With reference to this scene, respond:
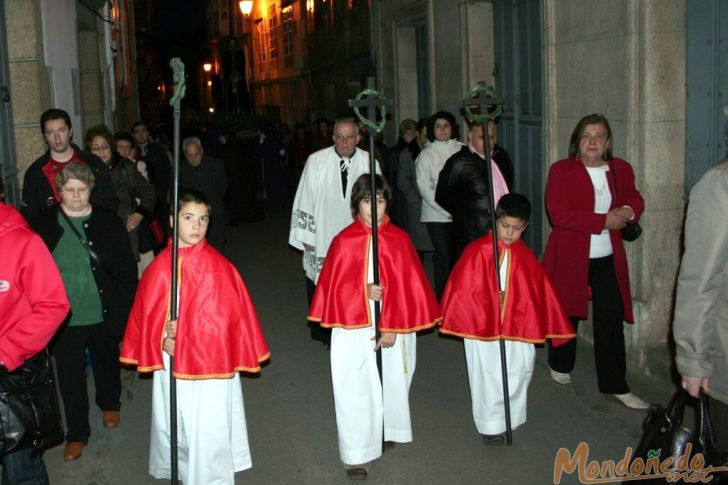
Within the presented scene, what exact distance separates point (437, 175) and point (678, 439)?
580 cm

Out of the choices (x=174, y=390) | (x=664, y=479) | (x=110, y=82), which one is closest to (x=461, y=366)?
(x=174, y=390)

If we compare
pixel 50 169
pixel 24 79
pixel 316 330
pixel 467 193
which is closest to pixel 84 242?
pixel 50 169

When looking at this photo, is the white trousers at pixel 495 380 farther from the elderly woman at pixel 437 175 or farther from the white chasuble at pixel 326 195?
the elderly woman at pixel 437 175

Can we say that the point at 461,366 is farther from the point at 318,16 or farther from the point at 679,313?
the point at 318,16

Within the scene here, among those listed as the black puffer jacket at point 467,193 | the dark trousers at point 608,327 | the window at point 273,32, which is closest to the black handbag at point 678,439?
the dark trousers at point 608,327

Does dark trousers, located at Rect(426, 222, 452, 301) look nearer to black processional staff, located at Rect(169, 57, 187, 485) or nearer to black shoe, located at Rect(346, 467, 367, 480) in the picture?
black shoe, located at Rect(346, 467, 367, 480)

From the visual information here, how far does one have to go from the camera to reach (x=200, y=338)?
520 cm

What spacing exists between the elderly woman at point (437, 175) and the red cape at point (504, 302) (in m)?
3.18

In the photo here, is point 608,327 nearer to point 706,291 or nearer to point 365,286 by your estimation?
point 365,286

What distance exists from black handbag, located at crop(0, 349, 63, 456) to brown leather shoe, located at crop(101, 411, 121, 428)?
84.0 inches

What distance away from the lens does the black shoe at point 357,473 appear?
5812 millimetres

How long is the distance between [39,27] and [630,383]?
7.71 meters

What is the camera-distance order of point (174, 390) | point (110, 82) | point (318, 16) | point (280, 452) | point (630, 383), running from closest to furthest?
1. point (174, 390)
2. point (280, 452)
3. point (630, 383)
4. point (110, 82)
5. point (318, 16)

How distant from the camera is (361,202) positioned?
19.5ft
